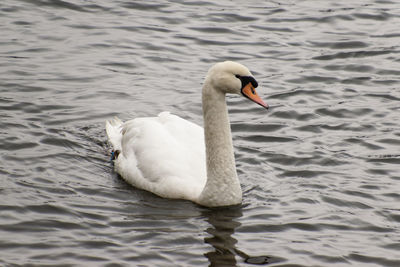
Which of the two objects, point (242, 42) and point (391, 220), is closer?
point (391, 220)

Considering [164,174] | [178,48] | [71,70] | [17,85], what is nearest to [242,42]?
[178,48]

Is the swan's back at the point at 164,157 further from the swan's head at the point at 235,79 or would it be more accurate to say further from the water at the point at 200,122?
the swan's head at the point at 235,79

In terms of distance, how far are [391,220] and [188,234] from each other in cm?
207

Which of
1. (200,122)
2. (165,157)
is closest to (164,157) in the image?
(165,157)

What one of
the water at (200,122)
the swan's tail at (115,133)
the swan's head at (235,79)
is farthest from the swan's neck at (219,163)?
the swan's tail at (115,133)

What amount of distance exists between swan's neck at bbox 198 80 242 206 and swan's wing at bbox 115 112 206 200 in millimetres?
209

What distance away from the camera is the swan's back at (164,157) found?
9.06 m

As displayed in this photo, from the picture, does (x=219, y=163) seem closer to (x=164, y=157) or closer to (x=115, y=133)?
(x=164, y=157)

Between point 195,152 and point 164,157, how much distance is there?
0.37 meters

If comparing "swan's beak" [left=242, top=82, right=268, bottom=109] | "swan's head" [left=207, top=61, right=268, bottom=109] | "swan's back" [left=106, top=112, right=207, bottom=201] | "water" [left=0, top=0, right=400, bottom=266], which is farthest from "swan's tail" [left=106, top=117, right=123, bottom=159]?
"swan's beak" [left=242, top=82, right=268, bottom=109]

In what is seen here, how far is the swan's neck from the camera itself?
28.9ft

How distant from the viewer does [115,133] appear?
416 inches

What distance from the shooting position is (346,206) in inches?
352

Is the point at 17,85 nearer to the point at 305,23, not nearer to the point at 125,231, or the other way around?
the point at 125,231
